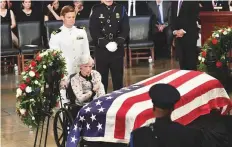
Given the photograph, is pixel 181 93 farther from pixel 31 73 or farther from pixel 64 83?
pixel 31 73

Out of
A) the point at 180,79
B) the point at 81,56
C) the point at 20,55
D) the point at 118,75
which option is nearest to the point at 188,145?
the point at 180,79

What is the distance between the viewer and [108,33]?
7.20 m

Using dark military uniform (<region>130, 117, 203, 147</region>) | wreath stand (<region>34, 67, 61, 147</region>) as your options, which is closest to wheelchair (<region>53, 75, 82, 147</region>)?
wreath stand (<region>34, 67, 61, 147</region>)

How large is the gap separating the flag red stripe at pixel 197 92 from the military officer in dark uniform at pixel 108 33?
157cm

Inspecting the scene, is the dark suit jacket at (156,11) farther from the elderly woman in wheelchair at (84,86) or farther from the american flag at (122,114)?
the american flag at (122,114)

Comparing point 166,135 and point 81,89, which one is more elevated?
point 166,135

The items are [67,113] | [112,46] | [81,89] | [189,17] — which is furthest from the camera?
[189,17]

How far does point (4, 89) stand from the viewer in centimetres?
1012

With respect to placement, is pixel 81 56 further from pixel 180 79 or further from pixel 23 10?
pixel 23 10

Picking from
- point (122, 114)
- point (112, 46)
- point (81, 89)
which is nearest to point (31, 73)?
point (81, 89)

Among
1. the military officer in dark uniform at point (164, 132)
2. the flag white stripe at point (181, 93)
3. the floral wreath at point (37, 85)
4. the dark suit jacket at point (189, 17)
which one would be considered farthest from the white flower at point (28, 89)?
the dark suit jacket at point (189, 17)

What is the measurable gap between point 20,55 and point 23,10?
1223 millimetres

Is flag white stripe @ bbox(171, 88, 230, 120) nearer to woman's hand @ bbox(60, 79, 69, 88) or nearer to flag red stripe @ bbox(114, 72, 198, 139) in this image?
flag red stripe @ bbox(114, 72, 198, 139)

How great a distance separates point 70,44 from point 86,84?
0.77 metres
